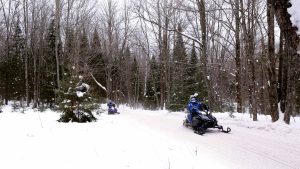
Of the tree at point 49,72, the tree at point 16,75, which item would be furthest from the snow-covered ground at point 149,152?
the tree at point 16,75

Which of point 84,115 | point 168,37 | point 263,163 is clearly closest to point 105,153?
point 263,163

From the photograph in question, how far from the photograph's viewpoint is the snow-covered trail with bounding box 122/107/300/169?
6742mm

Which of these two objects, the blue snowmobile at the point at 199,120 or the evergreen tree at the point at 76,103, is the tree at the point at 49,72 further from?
the blue snowmobile at the point at 199,120

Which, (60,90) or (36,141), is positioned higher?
(60,90)

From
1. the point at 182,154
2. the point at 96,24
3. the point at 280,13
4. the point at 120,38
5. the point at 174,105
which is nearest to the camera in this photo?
the point at 182,154

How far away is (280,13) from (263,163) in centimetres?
486

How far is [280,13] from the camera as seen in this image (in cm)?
920

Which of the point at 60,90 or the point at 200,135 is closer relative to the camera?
the point at 200,135

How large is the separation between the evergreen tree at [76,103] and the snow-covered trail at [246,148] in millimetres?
4717

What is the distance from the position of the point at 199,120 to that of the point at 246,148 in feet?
10.7

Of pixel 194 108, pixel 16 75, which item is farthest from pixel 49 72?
pixel 194 108

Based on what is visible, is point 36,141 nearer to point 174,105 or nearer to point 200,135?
point 200,135

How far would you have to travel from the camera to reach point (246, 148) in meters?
8.22

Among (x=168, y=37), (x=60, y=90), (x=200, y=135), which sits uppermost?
(x=168, y=37)
